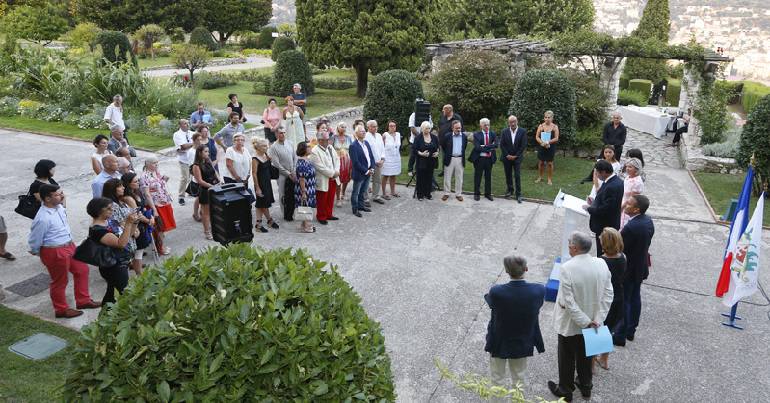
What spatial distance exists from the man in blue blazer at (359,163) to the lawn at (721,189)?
21.8ft

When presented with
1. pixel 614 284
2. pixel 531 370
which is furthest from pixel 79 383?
pixel 614 284

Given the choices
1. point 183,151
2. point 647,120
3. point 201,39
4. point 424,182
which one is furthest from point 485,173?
point 201,39

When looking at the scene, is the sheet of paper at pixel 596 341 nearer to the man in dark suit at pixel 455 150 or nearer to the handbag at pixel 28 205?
the man in dark suit at pixel 455 150

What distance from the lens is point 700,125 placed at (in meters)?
15.7

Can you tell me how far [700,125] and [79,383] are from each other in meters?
16.3

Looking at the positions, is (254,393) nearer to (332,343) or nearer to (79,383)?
(332,343)

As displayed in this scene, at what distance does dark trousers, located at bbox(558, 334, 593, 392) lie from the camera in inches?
210

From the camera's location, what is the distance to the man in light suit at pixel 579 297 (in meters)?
5.07

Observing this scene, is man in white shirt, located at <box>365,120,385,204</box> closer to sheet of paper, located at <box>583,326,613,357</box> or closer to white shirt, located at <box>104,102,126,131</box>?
white shirt, located at <box>104,102,126,131</box>

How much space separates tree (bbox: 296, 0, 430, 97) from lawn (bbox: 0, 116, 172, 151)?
31.5 feet

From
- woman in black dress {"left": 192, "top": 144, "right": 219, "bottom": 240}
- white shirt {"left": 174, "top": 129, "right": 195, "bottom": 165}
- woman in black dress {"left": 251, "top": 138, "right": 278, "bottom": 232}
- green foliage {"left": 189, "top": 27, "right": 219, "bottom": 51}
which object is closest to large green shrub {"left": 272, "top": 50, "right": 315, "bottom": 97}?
white shirt {"left": 174, "top": 129, "right": 195, "bottom": 165}

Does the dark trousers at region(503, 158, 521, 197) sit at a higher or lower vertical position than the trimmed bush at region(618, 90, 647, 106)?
lower

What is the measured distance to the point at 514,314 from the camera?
484cm

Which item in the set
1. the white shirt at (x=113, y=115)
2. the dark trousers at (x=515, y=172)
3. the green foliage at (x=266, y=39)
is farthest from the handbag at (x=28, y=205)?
the green foliage at (x=266, y=39)
